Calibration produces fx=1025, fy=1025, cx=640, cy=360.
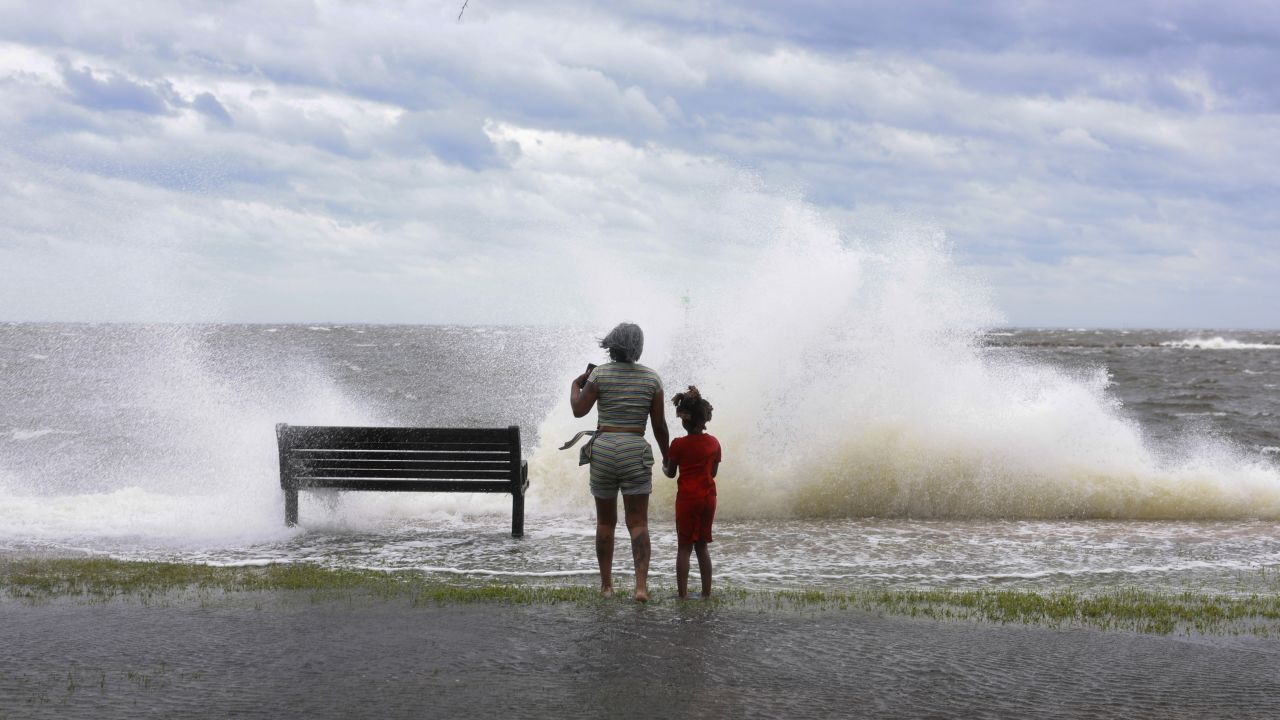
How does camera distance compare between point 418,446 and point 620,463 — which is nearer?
point 620,463

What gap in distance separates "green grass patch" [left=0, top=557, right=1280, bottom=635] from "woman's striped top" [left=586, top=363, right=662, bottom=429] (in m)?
1.19

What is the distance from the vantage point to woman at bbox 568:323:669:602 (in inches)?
263

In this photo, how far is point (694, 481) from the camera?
6.78m

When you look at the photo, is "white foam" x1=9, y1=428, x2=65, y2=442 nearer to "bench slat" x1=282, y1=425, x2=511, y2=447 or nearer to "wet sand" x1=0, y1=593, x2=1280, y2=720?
"bench slat" x1=282, y1=425, x2=511, y2=447

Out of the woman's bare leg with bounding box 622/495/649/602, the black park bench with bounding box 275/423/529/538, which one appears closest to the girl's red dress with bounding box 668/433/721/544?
the woman's bare leg with bounding box 622/495/649/602

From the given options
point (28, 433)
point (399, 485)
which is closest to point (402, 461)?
point (399, 485)

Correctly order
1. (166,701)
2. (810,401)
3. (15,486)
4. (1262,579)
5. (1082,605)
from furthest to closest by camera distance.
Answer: (15,486), (810,401), (1262,579), (1082,605), (166,701)

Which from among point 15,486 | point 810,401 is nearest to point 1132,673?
point 810,401

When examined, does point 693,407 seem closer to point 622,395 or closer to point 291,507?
point 622,395

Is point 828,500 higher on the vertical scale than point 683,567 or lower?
higher

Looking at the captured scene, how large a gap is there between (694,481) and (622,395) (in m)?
0.74

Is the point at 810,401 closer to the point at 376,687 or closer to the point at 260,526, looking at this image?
the point at 260,526

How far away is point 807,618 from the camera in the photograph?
20.6 ft

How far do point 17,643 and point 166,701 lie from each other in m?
1.54
